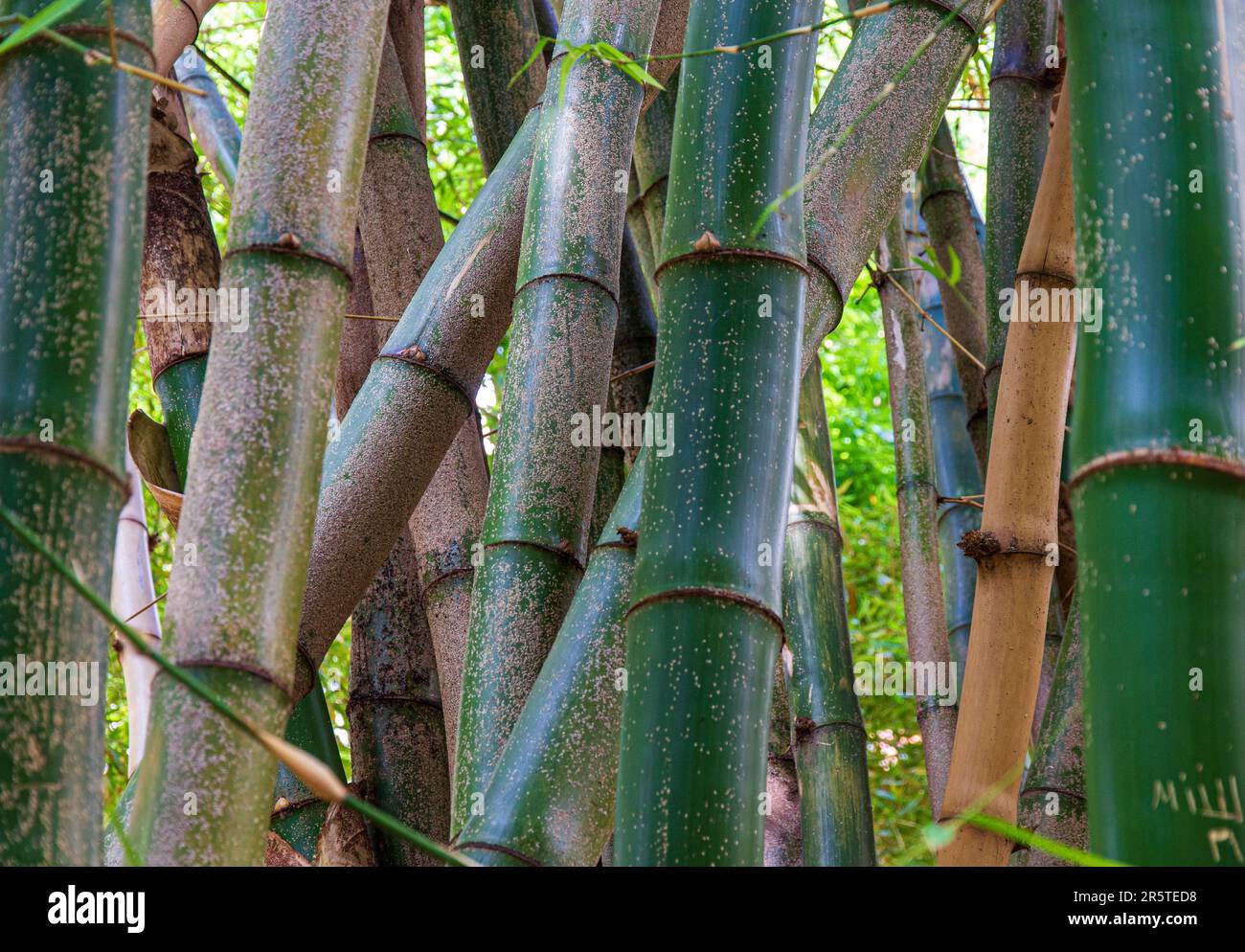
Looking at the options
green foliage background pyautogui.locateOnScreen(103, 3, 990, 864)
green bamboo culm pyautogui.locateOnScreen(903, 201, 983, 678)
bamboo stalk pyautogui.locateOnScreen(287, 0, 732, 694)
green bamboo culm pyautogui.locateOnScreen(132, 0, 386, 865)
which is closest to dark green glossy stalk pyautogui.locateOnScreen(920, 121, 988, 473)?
green bamboo culm pyautogui.locateOnScreen(903, 201, 983, 678)

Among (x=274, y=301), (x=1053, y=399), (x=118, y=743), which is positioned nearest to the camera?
(x=274, y=301)

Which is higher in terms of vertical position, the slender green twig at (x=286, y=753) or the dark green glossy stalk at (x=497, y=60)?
the dark green glossy stalk at (x=497, y=60)

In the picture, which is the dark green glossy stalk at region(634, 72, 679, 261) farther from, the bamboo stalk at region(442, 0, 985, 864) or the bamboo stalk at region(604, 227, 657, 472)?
the bamboo stalk at region(442, 0, 985, 864)

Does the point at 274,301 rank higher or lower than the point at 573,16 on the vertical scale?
lower

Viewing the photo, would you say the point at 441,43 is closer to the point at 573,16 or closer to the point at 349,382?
the point at 349,382

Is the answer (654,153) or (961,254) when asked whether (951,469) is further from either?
(654,153)

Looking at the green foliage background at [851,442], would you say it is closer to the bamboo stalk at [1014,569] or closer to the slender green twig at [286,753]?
the bamboo stalk at [1014,569]

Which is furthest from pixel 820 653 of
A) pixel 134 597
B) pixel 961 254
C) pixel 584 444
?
pixel 134 597

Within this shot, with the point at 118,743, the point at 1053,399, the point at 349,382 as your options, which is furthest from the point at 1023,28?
the point at 118,743

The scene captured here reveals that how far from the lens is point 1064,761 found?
1.64 metres

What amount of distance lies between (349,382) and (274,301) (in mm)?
1304

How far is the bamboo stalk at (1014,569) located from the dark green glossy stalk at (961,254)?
1359mm

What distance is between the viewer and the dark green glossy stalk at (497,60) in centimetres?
235

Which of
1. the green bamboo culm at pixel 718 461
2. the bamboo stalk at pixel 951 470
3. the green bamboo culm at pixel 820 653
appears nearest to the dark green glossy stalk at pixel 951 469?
the bamboo stalk at pixel 951 470
